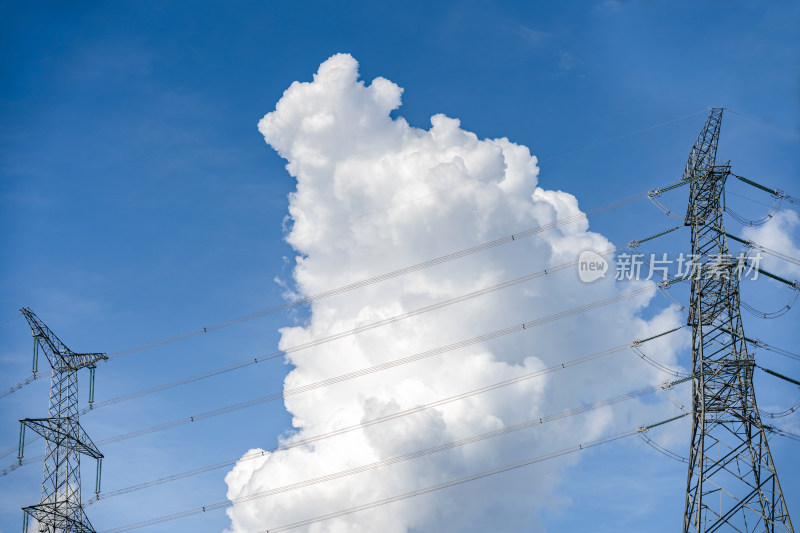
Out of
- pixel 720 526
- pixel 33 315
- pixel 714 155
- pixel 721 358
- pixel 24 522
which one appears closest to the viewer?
pixel 720 526

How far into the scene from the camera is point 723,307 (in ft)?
187

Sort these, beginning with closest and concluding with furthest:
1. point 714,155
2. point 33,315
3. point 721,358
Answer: point 721,358, point 714,155, point 33,315

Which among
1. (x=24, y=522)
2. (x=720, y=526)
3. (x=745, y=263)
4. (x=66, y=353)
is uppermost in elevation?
(x=66, y=353)

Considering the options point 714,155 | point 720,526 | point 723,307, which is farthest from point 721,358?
point 714,155

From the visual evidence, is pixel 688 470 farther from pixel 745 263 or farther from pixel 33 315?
pixel 33 315

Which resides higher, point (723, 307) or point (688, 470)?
point (723, 307)

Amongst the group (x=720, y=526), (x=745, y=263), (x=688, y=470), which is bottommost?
(x=720, y=526)

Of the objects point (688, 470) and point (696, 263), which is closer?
point (688, 470)

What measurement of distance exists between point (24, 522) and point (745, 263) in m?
58.6

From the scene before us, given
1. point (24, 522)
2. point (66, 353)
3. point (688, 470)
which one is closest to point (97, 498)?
point (24, 522)

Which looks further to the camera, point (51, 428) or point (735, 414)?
point (51, 428)

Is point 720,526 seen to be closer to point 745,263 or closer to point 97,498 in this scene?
point 745,263

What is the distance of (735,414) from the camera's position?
181 feet

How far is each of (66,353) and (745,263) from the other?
55735mm
